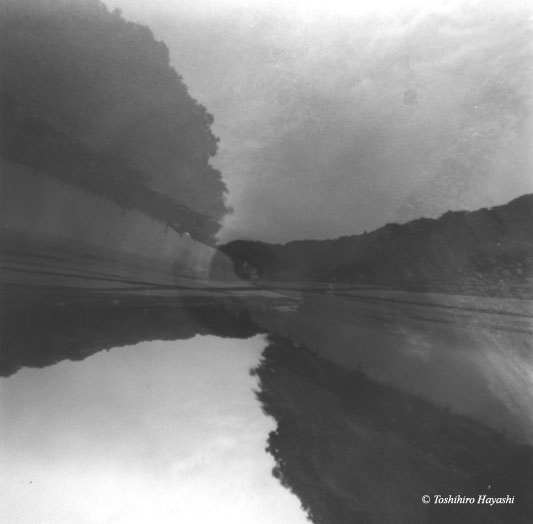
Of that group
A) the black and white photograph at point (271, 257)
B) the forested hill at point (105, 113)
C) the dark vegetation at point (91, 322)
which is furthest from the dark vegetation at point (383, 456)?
the forested hill at point (105, 113)

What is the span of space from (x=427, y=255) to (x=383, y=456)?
40 cm

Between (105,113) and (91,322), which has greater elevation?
(105,113)

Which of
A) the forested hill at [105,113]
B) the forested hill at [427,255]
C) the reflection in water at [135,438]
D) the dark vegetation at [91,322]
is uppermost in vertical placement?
the forested hill at [105,113]

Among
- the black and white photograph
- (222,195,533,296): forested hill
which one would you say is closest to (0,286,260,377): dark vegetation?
the black and white photograph

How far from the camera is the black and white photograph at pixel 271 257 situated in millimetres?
812

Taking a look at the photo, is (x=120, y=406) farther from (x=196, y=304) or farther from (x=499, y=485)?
(x=499, y=485)

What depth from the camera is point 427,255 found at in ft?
3.11

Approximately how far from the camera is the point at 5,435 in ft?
2.74

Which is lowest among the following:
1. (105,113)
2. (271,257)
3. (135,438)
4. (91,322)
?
(135,438)

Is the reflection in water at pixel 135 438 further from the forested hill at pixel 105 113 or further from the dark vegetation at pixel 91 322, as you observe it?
the forested hill at pixel 105 113

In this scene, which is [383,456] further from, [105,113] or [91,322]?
[105,113]

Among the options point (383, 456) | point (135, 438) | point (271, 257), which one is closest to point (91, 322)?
point (135, 438)

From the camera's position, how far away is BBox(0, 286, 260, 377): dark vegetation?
0.90 m

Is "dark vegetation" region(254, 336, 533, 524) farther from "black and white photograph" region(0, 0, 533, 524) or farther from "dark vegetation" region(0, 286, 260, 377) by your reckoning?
"dark vegetation" region(0, 286, 260, 377)
